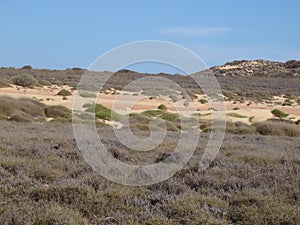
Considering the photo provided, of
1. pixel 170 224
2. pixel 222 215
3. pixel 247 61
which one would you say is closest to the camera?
pixel 170 224

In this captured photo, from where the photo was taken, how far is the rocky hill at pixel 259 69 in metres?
96.0

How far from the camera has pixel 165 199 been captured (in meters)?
5.75

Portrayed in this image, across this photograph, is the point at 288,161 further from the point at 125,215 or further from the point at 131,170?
the point at 125,215

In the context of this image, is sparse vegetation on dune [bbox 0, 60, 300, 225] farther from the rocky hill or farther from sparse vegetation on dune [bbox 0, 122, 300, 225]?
the rocky hill

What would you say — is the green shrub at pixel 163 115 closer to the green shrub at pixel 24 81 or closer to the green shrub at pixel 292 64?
the green shrub at pixel 24 81

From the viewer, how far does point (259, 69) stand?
103625 mm

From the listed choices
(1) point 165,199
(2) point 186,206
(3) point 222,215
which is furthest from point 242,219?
(1) point 165,199

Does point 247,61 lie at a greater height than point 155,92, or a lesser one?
greater

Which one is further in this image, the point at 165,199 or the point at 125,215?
the point at 165,199

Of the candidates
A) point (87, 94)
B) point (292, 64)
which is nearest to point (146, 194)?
point (87, 94)

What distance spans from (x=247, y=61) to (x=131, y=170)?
110823 millimetres

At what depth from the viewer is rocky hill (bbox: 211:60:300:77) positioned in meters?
96.0

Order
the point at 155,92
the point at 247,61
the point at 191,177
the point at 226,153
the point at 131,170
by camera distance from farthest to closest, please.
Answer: the point at 247,61 < the point at 155,92 < the point at 226,153 < the point at 131,170 < the point at 191,177

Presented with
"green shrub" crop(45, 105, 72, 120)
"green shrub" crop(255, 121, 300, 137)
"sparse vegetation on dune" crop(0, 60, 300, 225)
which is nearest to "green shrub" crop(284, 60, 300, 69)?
"green shrub" crop(255, 121, 300, 137)
